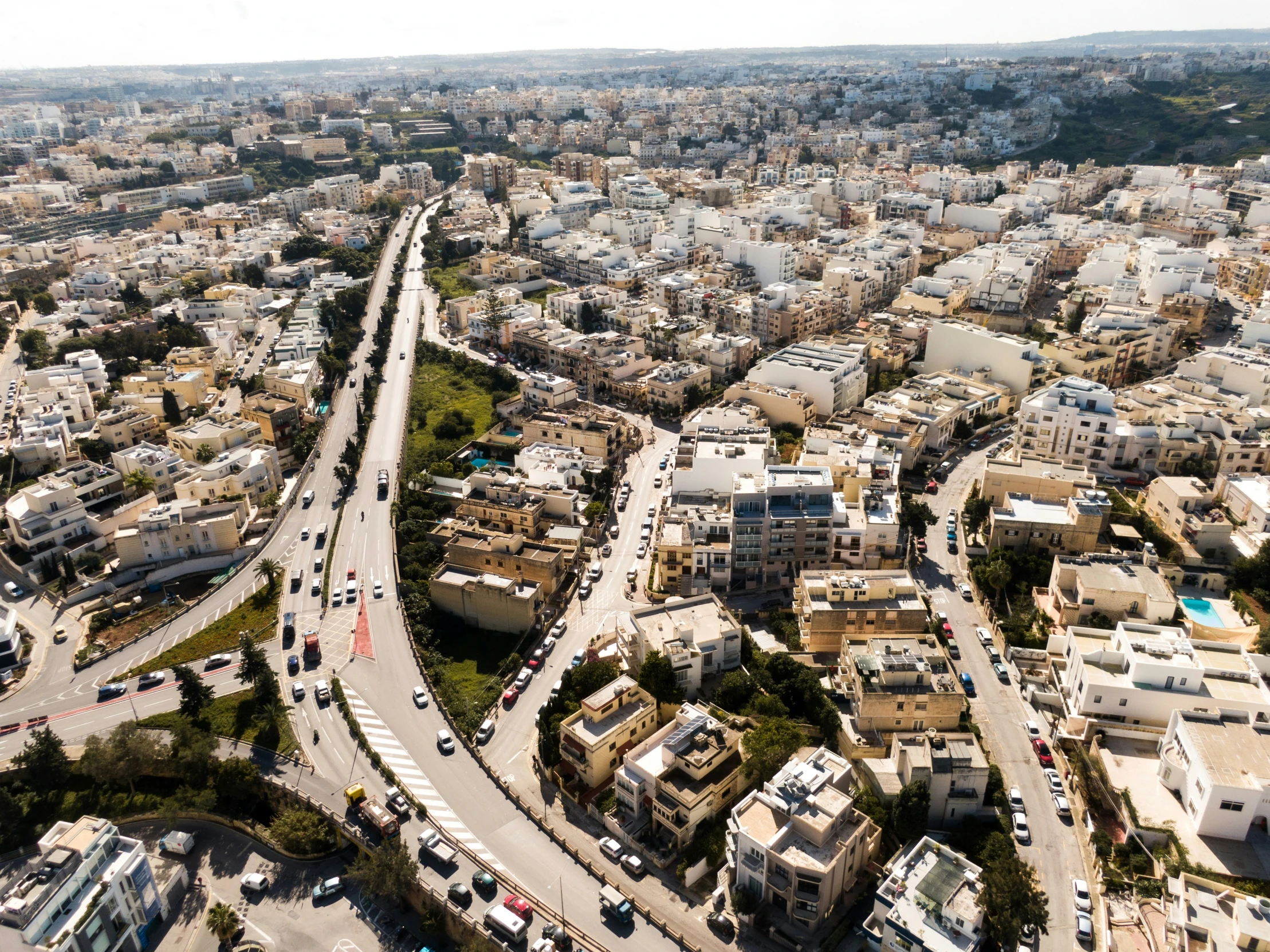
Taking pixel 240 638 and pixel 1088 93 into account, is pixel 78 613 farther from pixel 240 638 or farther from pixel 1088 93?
pixel 1088 93

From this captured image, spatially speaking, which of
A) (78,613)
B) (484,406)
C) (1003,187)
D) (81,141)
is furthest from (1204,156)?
(81,141)

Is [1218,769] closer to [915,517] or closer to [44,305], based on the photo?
[915,517]

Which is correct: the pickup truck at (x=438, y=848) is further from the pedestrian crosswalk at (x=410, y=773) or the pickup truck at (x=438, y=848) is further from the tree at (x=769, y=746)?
the tree at (x=769, y=746)

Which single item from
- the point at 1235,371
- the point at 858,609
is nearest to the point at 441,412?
the point at 858,609

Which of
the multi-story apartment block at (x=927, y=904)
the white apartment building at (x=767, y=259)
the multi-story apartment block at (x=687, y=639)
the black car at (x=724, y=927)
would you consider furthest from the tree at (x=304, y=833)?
the white apartment building at (x=767, y=259)

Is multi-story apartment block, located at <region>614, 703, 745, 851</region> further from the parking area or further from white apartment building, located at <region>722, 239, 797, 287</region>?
white apartment building, located at <region>722, 239, 797, 287</region>
